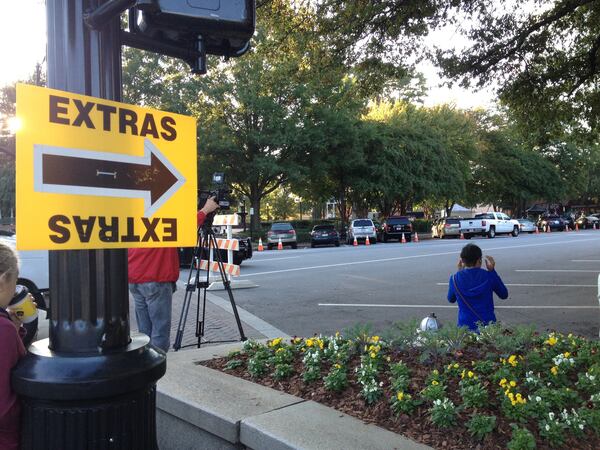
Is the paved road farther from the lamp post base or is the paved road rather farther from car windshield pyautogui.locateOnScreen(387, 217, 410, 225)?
car windshield pyautogui.locateOnScreen(387, 217, 410, 225)

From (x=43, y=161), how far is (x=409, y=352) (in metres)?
2.90

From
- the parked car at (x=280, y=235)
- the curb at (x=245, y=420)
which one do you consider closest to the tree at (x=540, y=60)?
the curb at (x=245, y=420)

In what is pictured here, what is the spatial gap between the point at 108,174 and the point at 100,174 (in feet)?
0.10

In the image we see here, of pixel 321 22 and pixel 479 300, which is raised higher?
pixel 321 22

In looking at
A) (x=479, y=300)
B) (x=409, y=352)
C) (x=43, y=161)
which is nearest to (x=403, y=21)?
(x=479, y=300)

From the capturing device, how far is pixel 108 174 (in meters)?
2.01

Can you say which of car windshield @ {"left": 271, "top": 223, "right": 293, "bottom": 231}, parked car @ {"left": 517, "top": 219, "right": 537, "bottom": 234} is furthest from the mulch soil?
parked car @ {"left": 517, "top": 219, "right": 537, "bottom": 234}

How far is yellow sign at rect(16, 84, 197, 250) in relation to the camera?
1853 mm

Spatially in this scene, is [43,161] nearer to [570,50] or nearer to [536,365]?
[536,365]

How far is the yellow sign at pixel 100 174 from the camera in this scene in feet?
6.08

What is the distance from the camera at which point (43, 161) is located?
1.87m

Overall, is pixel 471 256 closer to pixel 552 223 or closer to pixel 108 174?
pixel 108 174

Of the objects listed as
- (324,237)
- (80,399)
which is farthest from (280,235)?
(80,399)

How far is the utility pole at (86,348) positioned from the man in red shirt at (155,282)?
2.94 meters
